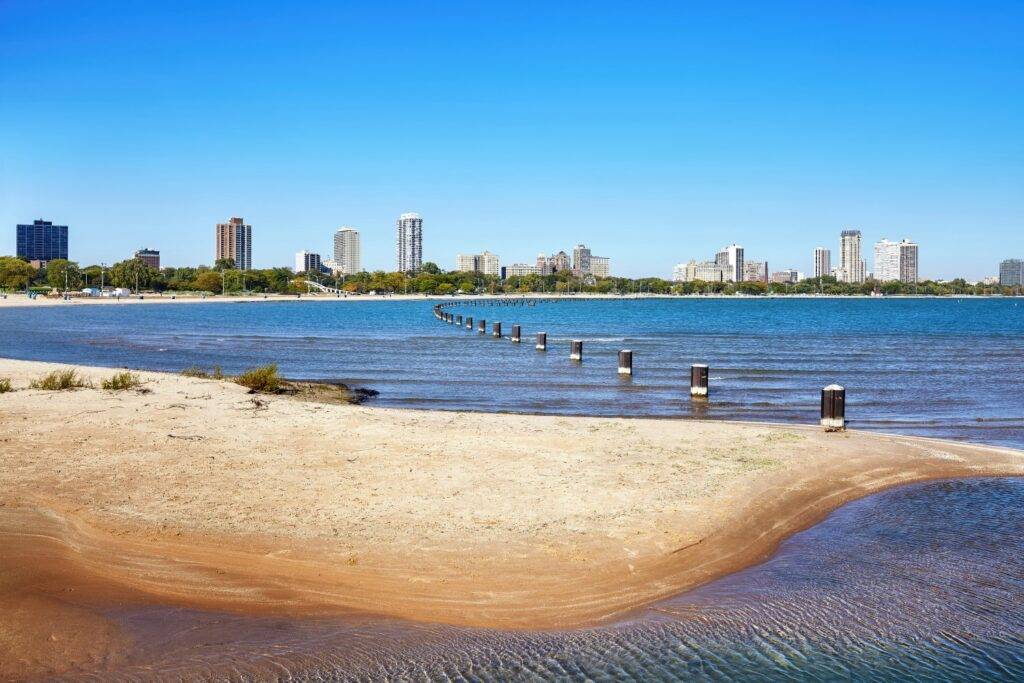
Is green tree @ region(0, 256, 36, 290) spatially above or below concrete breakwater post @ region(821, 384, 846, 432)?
above

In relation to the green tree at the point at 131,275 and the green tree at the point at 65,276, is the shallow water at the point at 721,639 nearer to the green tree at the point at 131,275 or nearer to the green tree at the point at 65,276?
the green tree at the point at 65,276

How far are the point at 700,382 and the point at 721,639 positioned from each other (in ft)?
49.9

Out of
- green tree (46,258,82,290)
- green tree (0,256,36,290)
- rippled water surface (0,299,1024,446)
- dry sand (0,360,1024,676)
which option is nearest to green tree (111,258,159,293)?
green tree (46,258,82,290)

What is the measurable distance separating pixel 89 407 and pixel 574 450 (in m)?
8.26

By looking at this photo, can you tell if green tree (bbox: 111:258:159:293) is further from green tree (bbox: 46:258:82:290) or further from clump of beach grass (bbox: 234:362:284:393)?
clump of beach grass (bbox: 234:362:284:393)

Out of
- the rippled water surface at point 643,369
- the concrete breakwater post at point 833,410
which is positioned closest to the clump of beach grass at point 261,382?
the rippled water surface at point 643,369

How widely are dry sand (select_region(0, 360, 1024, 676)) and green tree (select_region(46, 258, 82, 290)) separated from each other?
526 ft

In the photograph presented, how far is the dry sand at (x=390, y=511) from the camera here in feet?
20.8

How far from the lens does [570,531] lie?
25.5 feet

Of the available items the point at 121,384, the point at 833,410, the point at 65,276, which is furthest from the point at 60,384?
the point at 65,276

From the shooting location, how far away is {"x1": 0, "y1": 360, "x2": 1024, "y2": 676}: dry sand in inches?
250

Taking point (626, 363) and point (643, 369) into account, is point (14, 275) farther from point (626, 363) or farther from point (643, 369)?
point (626, 363)

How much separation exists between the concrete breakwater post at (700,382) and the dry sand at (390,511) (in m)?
6.69

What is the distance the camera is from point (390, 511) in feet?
27.1
